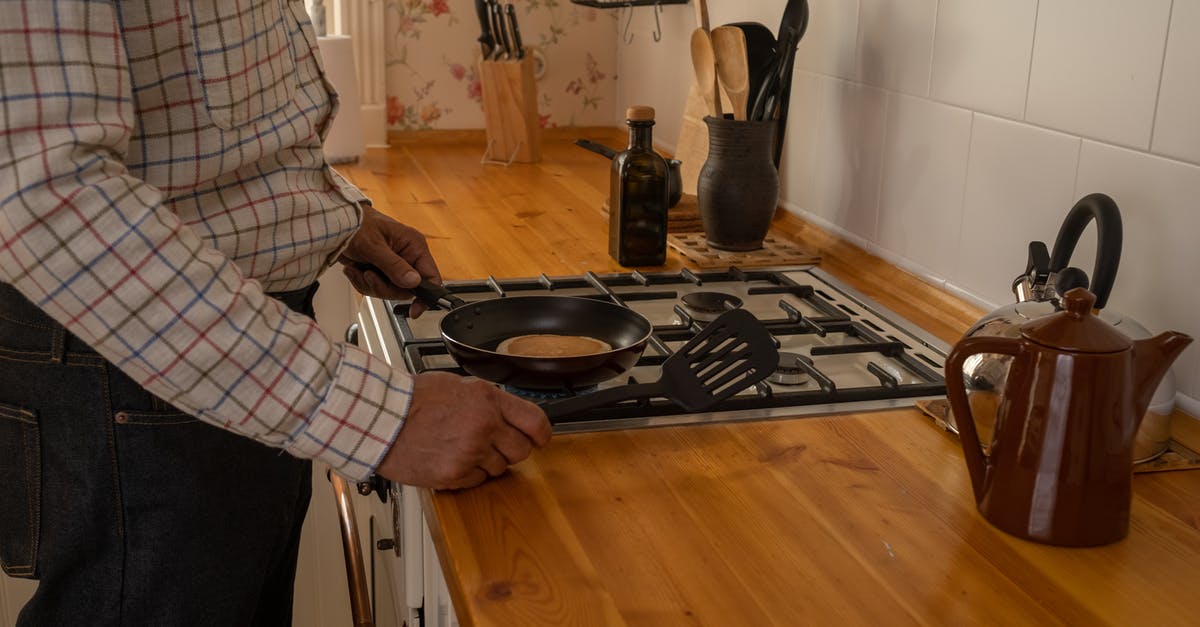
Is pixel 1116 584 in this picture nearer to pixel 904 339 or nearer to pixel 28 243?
pixel 904 339

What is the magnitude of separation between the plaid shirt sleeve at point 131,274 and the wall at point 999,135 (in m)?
0.74

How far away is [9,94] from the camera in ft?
2.39

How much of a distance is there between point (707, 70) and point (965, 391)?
0.94m

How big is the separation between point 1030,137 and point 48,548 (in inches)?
42.8

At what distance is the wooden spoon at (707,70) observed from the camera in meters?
1.69

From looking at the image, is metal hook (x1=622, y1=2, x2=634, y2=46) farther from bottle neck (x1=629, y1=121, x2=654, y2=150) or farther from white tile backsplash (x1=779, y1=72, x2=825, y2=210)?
bottle neck (x1=629, y1=121, x2=654, y2=150)

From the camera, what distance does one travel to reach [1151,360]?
84cm

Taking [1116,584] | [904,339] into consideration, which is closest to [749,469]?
[1116,584]

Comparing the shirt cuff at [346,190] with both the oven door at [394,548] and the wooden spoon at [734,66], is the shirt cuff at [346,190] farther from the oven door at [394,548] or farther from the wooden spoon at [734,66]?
the wooden spoon at [734,66]

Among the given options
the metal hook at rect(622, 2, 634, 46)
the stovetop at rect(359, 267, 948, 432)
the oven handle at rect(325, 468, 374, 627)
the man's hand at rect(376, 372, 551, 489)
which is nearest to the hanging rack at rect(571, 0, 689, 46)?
the metal hook at rect(622, 2, 634, 46)

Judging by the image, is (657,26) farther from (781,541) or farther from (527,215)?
(781,541)

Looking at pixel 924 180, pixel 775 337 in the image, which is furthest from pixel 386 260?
pixel 924 180

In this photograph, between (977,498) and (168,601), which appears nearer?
(977,498)

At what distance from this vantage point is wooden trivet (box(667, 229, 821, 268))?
1626 millimetres
